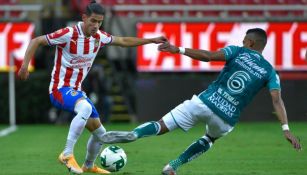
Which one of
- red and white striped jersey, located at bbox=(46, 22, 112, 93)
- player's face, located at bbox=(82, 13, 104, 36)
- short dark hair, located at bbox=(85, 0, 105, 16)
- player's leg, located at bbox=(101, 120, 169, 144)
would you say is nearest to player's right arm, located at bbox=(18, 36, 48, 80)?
red and white striped jersey, located at bbox=(46, 22, 112, 93)

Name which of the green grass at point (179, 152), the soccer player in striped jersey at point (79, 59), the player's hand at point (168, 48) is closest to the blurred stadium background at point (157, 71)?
the green grass at point (179, 152)

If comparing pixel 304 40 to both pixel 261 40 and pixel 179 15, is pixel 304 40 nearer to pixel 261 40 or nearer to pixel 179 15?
pixel 179 15

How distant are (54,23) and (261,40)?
16.9 metres

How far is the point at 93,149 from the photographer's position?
11430mm

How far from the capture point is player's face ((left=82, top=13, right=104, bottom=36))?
11.1m

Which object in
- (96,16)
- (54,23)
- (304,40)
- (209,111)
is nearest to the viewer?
(209,111)

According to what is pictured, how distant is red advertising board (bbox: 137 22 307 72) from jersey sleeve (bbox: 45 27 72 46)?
13.0 m

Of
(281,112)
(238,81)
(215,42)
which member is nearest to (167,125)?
(238,81)

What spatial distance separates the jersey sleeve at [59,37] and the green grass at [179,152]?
5.73ft

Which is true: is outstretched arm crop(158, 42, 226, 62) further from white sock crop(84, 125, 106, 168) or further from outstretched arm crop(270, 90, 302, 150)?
white sock crop(84, 125, 106, 168)

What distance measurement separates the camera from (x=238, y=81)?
33.1 feet

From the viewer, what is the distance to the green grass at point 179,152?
11852mm

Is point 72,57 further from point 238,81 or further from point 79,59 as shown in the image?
point 238,81

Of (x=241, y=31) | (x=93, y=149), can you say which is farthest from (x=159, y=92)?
(x=93, y=149)
